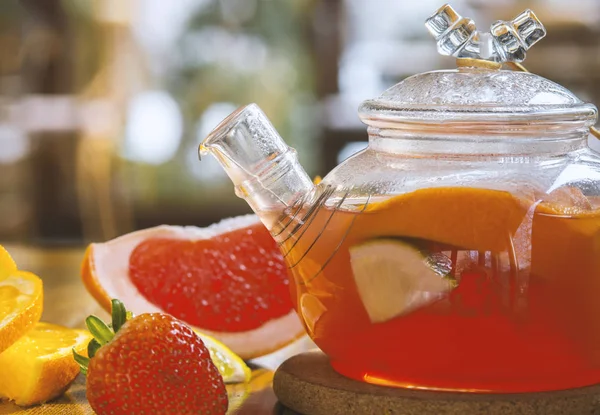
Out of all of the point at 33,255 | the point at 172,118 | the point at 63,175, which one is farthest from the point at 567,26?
the point at 33,255

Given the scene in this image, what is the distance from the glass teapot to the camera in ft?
2.81

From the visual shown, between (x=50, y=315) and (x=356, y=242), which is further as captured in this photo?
(x=50, y=315)

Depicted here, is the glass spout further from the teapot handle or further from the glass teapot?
the teapot handle

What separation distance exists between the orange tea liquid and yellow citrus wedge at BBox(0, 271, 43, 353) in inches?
13.1

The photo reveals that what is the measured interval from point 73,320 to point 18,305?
0.40 metres

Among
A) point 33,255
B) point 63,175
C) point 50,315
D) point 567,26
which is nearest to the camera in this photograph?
point 50,315

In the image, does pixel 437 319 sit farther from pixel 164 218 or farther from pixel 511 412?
pixel 164 218

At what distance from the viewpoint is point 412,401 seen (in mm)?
853

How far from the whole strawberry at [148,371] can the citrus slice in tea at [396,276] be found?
0.16 meters

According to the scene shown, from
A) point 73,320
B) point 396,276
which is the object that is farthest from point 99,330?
point 73,320

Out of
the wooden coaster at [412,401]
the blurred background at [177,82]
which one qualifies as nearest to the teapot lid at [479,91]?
the wooden coaster at [412,401]

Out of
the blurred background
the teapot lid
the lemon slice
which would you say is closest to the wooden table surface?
the lemon slice

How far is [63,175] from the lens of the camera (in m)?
3.67

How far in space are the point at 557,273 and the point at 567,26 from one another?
2.79 m
